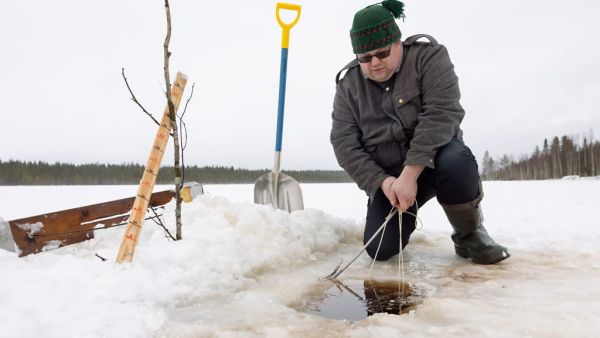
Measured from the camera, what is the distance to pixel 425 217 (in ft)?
19.6

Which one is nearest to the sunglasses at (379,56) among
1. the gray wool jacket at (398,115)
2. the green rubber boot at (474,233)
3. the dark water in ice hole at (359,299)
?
the gray wool jacket at (398,115)

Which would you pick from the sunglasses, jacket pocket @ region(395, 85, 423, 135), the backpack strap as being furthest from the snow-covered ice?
the backpack strap

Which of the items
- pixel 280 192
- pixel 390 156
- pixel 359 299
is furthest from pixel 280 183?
pixel 359 299

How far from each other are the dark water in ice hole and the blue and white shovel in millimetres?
1660

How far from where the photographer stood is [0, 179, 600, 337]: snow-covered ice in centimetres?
160

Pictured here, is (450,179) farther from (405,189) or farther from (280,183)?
(280,183)

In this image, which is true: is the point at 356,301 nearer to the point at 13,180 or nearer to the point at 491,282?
the point at 491,282

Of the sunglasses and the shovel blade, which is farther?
the shovel blade

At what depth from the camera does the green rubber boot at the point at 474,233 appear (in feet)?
8.77

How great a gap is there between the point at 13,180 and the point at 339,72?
5493 centimetres

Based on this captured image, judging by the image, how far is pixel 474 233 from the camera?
2721 millimetres

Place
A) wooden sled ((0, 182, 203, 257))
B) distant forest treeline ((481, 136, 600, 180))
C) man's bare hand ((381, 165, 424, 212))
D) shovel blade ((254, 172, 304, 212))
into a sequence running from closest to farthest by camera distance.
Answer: man's bare hand ((381, 165, 424, 212)) < wooden sled ((0, 182, 203, 257)) < shovel blade ((254, 172, 304, 212)) < distant forest treeline ((481, 136, 600, 180))

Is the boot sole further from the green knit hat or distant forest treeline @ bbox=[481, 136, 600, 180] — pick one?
distant forest treeline @ bbox=[481, 136, 600, 180]

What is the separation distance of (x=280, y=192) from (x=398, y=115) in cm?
170
